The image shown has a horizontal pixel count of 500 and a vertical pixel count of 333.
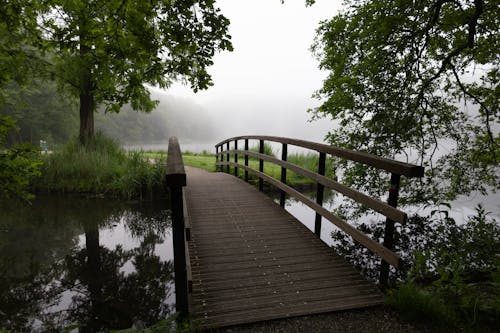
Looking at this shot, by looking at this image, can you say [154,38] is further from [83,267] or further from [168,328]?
[83,267]

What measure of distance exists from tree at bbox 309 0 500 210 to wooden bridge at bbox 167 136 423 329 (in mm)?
1964

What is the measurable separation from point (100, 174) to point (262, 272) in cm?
882

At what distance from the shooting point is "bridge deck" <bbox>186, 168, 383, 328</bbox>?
2863 millimetres

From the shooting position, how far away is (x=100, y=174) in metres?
10.5

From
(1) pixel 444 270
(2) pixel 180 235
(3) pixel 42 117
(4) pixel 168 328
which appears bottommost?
(4) pixel 168 328

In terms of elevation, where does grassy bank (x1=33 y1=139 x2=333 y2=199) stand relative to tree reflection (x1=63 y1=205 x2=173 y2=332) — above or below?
above

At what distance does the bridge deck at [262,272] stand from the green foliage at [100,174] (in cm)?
494

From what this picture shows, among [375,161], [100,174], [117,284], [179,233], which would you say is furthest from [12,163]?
[100,174]

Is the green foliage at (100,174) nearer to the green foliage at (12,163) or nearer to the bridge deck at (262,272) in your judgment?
the bridge deck at (262,272)

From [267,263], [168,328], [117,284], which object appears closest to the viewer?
[168,328]

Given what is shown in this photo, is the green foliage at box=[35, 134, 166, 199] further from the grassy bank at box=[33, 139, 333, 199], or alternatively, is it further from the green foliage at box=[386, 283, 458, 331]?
the green foliage at box=[386, 283, 458, 331]

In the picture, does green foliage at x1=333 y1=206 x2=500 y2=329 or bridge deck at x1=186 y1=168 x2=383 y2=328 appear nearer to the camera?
green foliage at x1=333 y1=206 x2=500 y2=329

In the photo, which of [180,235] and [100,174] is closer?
[180,235]

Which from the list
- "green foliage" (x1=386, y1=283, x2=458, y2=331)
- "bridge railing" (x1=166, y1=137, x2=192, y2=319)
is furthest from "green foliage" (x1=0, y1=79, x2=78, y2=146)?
"green foliage" (x1=386, y1=283, x2=458, y2=331)
